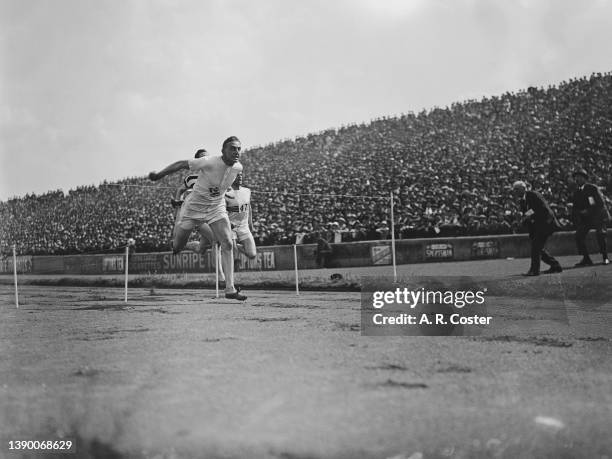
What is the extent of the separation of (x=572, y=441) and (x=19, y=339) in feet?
13.5

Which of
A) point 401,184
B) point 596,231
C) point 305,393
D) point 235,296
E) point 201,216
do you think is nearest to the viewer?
point 305,393

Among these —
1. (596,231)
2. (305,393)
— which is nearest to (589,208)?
(596,231)

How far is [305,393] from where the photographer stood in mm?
3279

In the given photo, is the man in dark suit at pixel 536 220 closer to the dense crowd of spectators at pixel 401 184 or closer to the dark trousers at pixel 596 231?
the dark trousers at pixel 596 231

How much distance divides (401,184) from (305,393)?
23.2 meters

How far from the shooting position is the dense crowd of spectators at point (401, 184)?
21.6 metres

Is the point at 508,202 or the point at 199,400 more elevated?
the point at 508,202

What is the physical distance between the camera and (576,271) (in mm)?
12516


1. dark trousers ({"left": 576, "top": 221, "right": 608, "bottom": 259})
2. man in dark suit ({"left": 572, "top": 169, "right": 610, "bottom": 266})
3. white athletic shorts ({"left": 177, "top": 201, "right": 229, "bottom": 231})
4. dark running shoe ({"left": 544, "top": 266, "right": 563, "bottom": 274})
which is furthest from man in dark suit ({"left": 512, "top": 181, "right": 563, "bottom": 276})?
white athletic shorts ({"left": 177, "top": 201, "right": 229, "bottom": 231})

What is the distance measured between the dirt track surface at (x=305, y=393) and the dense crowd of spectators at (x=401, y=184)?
14.1 meters

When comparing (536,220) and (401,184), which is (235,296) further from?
(401,184)

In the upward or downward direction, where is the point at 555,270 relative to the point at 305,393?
upward

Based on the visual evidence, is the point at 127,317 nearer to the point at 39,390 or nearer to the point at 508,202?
the point at 39,390

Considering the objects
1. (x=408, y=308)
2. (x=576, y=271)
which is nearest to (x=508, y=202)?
(x=576, y=271)
